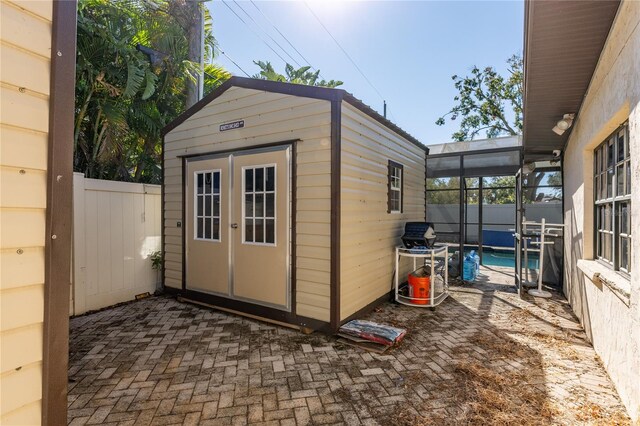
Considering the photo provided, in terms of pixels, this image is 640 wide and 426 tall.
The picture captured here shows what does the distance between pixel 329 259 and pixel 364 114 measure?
2.12m

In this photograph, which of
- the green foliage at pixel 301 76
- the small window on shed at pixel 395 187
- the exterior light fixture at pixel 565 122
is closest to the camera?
the exterior light fixture at pixel 565 122

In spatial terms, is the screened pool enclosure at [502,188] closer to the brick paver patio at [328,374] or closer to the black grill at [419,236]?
the black grill at [419,236]

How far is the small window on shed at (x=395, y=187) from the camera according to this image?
527 cm

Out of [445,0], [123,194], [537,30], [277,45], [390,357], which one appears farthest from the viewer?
[277,45]

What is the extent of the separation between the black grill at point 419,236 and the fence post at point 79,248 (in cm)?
481

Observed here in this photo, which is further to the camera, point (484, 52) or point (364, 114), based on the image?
point (484, 52)

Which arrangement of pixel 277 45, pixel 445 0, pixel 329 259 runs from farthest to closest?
pixel 277 45 < pixel 445 0 < pixel 329 259

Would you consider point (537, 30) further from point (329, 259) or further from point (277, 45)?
point (277, 45)

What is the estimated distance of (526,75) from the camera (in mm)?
3318

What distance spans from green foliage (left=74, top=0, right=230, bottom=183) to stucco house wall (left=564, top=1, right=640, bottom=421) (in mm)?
6073

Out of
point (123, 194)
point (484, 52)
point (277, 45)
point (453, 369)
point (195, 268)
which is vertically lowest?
point (453, 369)

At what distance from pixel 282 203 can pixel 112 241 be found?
286cm

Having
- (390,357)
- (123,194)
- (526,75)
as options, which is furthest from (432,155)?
(123,194)

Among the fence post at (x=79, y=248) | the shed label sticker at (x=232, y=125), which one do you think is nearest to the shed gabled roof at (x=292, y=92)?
the shed label sticker at (x=232, y=125)
